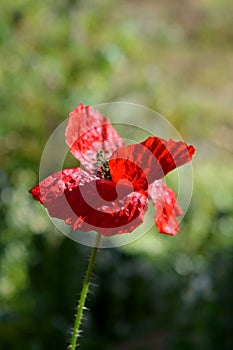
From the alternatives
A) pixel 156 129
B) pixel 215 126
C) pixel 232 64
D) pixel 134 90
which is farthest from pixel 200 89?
pixel 134 90

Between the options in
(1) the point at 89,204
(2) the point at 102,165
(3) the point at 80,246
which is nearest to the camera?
(1) the point at 89,204

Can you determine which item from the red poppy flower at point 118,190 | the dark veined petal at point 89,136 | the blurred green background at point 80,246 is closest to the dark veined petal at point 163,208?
the red poppy flower at point 118,190

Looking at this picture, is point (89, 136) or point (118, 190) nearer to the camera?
point (118, 190)

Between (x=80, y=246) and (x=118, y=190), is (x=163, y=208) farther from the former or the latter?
(x=80, y=246)

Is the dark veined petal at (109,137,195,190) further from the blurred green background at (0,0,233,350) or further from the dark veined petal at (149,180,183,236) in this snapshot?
the blurred green background at (0,0,233,350)

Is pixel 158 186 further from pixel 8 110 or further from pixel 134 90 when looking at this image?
pixel 134 90

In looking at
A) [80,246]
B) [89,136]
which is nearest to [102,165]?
[89,136]

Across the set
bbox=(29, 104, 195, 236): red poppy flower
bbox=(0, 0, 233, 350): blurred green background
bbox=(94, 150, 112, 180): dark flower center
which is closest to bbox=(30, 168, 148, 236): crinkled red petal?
bbox=(29, 104, 195, 236): red poppy flower

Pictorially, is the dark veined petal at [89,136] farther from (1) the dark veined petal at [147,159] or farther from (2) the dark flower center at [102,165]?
(1) the dark veined petal at [147,159]
